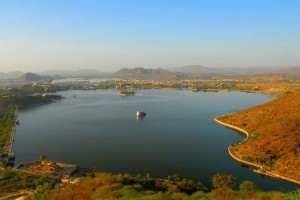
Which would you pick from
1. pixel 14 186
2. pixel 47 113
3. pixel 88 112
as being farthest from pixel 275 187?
pixel 47 113

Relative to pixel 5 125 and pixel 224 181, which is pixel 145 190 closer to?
pixel 224 181

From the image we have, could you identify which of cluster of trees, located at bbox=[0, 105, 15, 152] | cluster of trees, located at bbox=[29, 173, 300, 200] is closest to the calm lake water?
cluster of trees, located at bbox=[0, 105, 15, 152]

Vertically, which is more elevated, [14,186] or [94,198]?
[94,198]

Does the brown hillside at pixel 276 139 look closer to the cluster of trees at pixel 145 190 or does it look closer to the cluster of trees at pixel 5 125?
the cluster of trees at pixel 145 190

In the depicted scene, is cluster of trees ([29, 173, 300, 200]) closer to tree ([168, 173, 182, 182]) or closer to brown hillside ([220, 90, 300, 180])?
Answer: tree ([168, 173, 182, 182])

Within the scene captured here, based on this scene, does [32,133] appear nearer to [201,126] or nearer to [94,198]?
[201,126]

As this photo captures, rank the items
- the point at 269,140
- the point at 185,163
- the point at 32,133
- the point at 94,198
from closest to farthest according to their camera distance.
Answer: the point at 94,198
the point at 185,163
the point at 269,140
the point at 32,133
